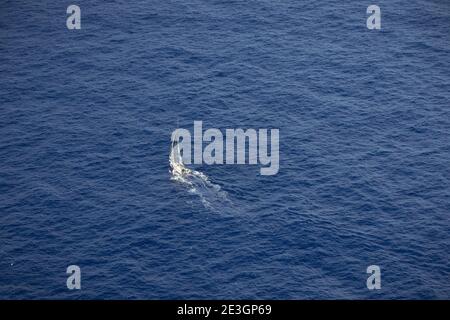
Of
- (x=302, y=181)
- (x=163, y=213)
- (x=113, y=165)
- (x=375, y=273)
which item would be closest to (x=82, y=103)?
(x=113, y=165)

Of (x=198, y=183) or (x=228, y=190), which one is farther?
(x=198, y=183)

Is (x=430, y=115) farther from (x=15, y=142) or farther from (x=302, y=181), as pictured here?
(x=15, y=142)

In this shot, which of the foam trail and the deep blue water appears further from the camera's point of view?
the foam trail

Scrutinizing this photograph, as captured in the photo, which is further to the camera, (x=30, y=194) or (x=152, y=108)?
(x=152, y=108)

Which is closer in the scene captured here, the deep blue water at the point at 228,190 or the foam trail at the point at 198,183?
the deep blue water at the point at 228,190

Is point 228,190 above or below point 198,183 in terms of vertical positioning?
below
